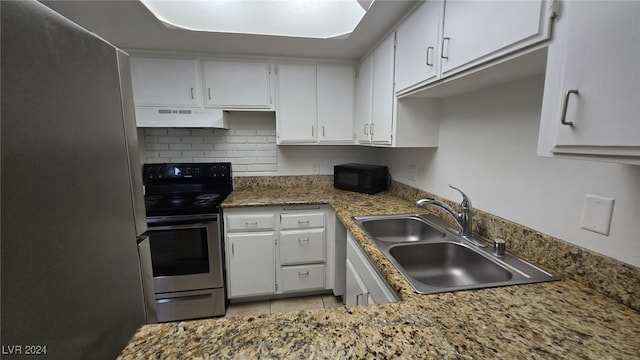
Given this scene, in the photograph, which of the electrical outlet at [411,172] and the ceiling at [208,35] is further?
the electrical outlet at [411,172]

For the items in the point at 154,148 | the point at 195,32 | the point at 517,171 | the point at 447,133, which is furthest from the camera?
the point at 154,148

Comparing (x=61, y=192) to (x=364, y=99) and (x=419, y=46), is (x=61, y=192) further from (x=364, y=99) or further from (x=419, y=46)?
(x=364, y=99)

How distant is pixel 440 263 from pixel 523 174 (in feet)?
1.93

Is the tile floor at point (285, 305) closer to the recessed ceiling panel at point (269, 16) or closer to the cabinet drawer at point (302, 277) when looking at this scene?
the cabinet drawer at point (302, 277)

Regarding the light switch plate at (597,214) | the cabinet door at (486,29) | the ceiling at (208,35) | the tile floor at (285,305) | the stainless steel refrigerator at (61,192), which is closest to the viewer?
the stainless steel refrigerator at (61,192)

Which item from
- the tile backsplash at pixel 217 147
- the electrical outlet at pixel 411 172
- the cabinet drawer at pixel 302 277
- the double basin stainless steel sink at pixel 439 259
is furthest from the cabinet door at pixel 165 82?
the electrical outlet at pixel 411 172

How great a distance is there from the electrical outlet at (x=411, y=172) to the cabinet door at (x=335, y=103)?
2.21 feet

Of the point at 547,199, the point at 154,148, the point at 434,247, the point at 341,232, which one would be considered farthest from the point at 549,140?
the point at 154,148

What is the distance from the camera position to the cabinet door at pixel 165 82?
2.14 metres

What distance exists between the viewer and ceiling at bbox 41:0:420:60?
1.46 metres

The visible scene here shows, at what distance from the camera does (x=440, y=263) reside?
134 centimetres

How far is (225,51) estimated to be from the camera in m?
2.21

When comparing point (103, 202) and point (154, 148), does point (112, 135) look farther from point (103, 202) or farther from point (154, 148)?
point (154, 148)

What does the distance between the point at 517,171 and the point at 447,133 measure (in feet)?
1.92
